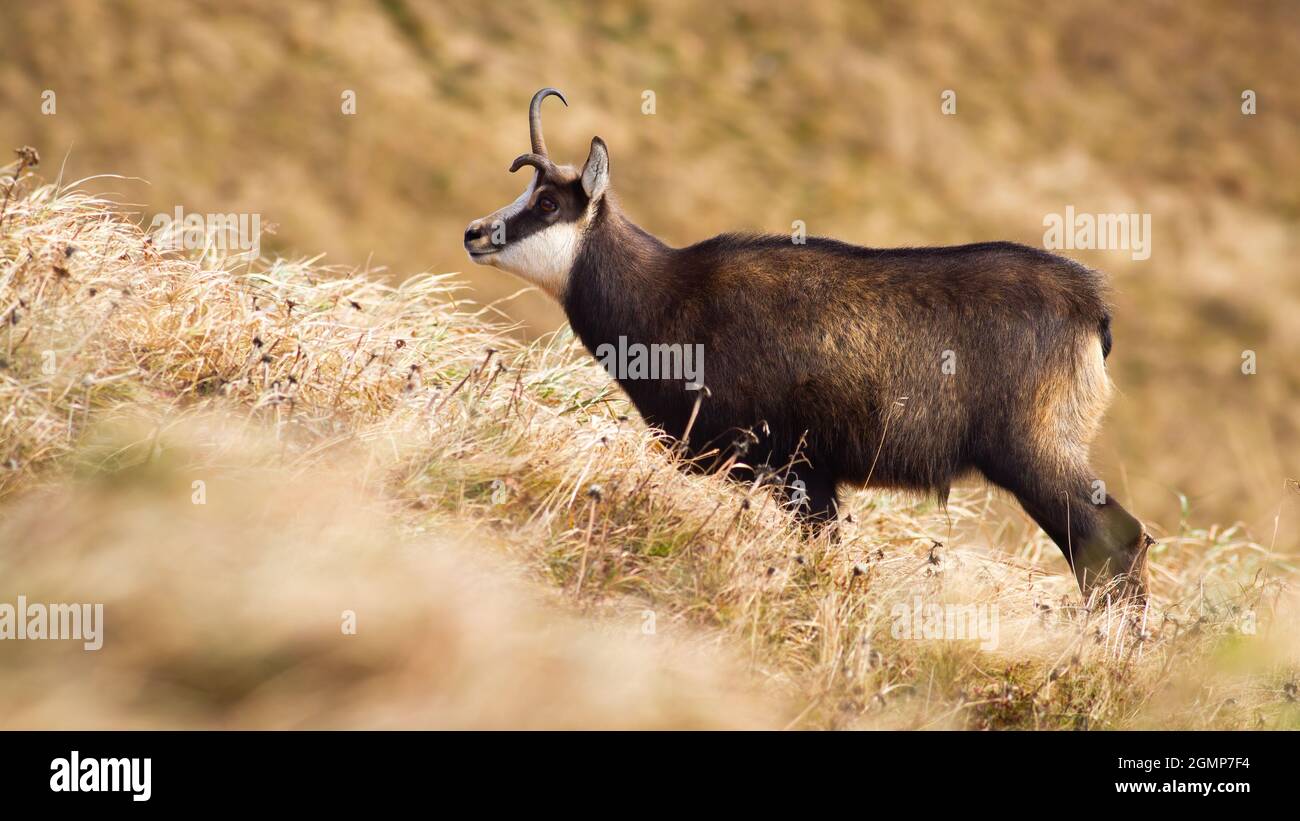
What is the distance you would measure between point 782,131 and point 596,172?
17291 millimetres

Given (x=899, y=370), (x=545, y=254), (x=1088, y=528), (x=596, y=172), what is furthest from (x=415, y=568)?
(x=1088, y=528)

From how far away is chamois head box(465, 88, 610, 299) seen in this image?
22.4 feet

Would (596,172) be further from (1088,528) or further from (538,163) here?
(1088,528)

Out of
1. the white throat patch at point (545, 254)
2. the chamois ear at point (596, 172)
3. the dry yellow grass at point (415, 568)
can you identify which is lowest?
the dry yellow grass at point (415, 568)

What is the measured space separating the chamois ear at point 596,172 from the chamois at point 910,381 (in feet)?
1.21

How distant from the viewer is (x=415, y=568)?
4.63 m

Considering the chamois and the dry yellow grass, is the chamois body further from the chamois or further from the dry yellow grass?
the dry yellow grass

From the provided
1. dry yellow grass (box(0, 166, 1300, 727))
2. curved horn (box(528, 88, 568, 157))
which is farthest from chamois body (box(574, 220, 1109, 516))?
curved horn (box(528, 88, 568, 157))

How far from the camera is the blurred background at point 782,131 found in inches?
779

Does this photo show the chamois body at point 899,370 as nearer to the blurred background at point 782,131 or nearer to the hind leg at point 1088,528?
the hind leg at point 1088,528

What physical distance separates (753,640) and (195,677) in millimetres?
1974

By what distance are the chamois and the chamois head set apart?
365 mm

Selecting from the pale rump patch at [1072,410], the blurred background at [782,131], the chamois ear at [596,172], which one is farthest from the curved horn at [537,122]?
the blurred background at [782,131]

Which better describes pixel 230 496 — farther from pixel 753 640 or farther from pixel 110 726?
pixel 753 640
